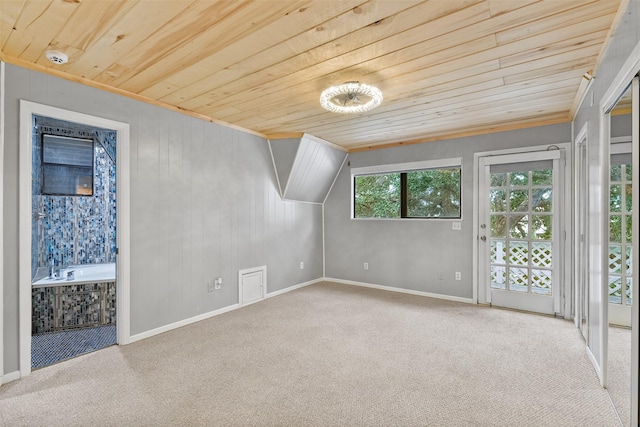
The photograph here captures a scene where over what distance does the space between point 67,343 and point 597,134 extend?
4.74 metres

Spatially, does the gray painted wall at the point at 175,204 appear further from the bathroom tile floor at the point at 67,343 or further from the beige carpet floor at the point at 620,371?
the beige carpet floor at the point at 620,371

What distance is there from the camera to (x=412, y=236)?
4574mm

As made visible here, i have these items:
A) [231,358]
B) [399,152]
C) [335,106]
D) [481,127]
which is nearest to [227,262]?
[231,358]

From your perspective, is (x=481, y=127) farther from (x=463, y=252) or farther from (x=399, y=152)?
(x=463, y=252)

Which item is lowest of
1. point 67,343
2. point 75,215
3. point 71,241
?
point 67,343

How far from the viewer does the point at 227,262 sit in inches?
148

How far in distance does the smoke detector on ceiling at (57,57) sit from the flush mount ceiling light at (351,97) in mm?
1832

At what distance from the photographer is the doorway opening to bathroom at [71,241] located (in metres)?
3.13

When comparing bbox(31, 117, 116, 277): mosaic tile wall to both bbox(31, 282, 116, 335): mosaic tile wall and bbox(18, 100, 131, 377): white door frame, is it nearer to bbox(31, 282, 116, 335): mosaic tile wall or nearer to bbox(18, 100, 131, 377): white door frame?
bbox(31, 282, 116, 335): mosaic tile wall

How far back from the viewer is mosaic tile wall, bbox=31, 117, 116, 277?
4.02m

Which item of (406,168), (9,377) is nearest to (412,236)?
(406,168)

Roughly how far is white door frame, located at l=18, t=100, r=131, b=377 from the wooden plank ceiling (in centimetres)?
31

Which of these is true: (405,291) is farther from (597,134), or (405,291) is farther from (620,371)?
(597,134)

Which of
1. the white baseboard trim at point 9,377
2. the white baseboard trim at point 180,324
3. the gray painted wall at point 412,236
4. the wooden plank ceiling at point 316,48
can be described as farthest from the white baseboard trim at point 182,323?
the wooden plank ceiling at point 316,48
